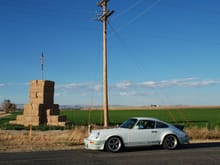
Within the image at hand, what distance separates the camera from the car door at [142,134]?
12.8 meters

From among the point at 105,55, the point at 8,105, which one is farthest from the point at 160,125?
the point at 8,105

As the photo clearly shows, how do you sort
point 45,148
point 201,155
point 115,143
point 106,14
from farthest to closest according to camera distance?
point 106,14 → point 45,148 → point 115,143 → point 201,155

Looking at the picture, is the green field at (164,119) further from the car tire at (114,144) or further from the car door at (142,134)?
the car tire at (114,144)

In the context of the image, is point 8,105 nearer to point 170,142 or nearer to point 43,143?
point 43,143

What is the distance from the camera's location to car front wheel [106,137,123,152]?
12477 mm

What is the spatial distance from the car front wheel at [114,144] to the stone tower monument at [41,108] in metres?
18.7

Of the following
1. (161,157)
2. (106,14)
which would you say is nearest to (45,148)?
(161,157)

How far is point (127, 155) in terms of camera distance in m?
11.7

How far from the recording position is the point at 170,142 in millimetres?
13336

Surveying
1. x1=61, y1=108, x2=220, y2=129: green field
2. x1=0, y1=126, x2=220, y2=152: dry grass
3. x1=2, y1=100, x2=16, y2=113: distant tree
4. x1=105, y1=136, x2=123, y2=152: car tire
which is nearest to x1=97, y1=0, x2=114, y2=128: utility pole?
x1=0, y1=126, x2=220, y2=152: dry grass

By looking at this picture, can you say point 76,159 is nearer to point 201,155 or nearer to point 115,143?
point 115,143

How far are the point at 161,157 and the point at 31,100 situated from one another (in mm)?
22891

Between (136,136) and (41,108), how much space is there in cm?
2015

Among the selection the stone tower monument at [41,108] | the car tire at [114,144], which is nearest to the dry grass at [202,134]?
the car tire at [114,144]
